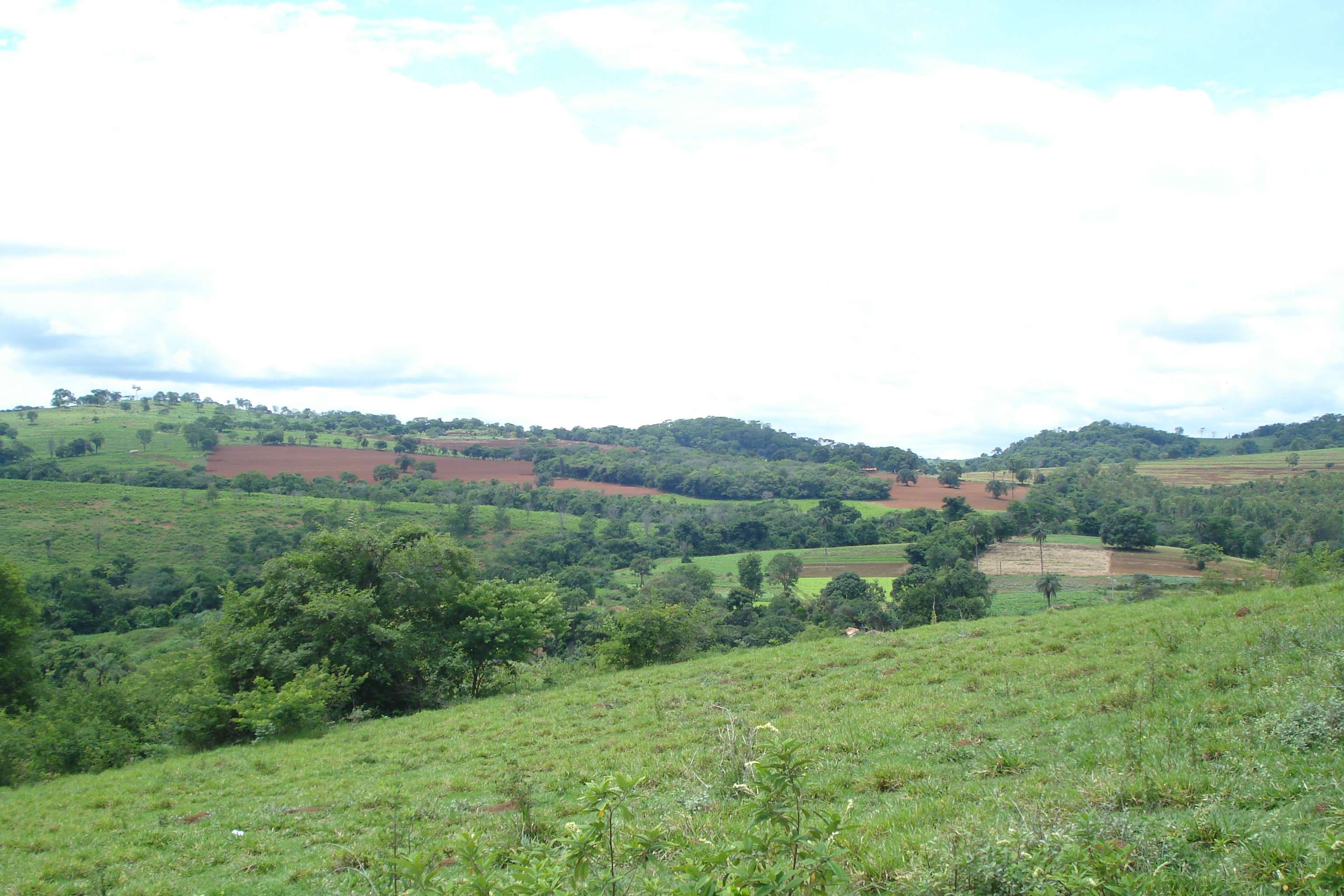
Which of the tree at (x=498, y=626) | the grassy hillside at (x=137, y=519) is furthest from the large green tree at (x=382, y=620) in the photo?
the grassy hillside at (x=137, y=519)

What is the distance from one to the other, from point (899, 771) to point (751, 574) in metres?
66.4

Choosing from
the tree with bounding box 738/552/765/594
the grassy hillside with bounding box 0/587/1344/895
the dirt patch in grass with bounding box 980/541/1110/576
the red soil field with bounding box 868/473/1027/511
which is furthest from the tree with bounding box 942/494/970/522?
the grassy hillside with bounding box 0/587/1344/895

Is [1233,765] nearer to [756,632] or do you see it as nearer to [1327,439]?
[756,632]

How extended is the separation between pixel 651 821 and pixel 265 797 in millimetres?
8534

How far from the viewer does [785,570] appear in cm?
7275

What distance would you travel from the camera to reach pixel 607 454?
150750 millimetres

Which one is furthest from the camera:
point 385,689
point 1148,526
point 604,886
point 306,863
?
point 1148,526

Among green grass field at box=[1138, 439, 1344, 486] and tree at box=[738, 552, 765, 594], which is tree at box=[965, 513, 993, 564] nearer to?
tree at box=[738, 552, 765, 594]

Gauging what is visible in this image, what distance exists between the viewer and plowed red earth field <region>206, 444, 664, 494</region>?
10800 centimetres

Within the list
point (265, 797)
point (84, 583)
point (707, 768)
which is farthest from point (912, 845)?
point (84, 583)

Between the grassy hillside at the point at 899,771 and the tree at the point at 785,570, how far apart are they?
5387cm

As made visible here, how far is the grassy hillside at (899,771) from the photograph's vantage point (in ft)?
17.1

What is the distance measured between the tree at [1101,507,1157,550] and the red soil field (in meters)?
14.5

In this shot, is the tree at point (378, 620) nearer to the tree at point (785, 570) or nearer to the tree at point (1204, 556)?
the tree at point (785, 570)
